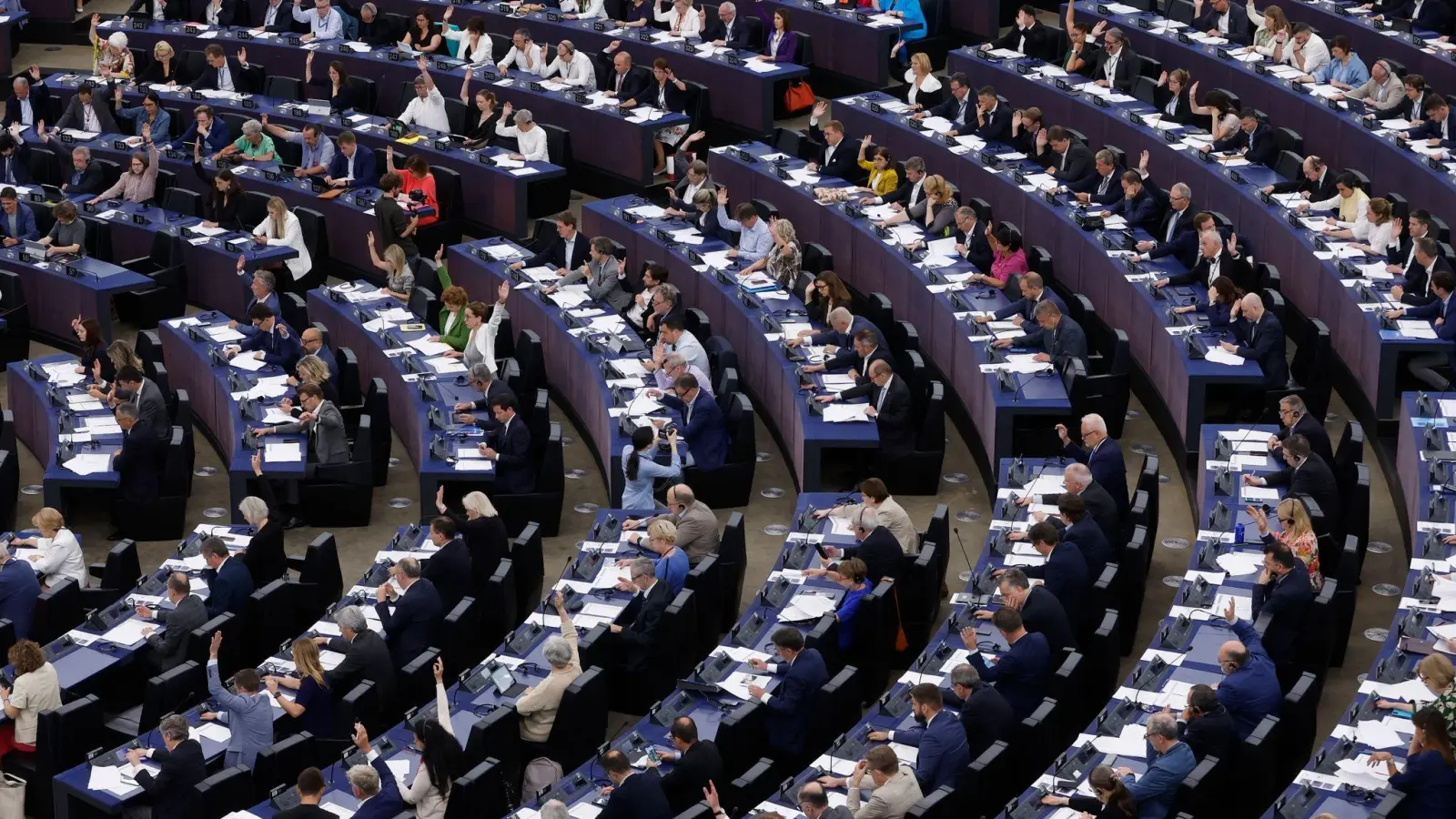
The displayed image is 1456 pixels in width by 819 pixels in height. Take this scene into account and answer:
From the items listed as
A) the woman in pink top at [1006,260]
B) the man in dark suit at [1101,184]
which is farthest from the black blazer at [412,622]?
the man in dark suit at [1101,184]

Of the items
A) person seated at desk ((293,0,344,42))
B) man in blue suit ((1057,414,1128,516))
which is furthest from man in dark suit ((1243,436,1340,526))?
person seated at desk ((293,0,344,42))

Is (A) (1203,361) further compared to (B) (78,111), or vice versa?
(B) (78,111)

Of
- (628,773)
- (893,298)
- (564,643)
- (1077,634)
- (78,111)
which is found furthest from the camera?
(78,111)

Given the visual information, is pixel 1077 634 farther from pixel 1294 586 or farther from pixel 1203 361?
pixel 1203 361

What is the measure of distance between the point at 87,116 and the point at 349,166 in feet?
12.3

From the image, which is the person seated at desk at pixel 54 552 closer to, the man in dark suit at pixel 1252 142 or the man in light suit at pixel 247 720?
the man in light suit at pixel 247 720

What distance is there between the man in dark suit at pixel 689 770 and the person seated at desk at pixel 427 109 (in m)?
12.4

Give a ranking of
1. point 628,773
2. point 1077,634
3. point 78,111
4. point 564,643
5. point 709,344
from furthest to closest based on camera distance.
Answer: point 78,111
point 709,344
point 1077,634
point 564,643
point 628,773

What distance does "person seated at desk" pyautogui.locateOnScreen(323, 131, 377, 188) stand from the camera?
70.3 feet

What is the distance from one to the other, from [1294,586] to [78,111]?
52.3ft

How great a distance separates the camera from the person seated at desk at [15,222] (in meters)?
20.5

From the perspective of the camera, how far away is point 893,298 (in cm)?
1892

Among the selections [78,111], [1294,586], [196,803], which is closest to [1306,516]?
[1294,586]

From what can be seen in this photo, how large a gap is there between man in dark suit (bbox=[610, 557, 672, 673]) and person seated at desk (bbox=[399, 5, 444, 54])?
486 inches
